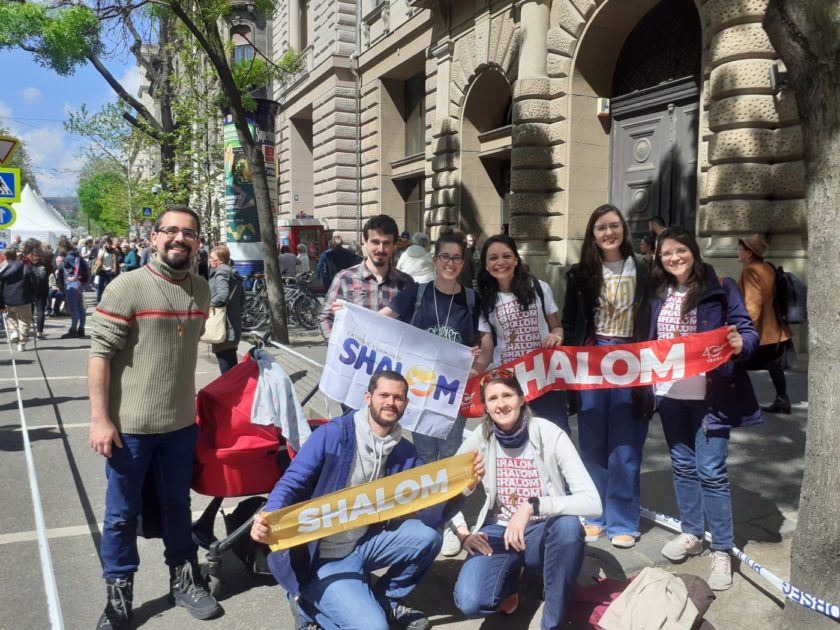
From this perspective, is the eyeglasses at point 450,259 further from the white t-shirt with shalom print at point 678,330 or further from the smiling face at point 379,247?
the white t-shirt with shalom print at point 678,330

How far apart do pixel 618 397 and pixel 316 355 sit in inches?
300

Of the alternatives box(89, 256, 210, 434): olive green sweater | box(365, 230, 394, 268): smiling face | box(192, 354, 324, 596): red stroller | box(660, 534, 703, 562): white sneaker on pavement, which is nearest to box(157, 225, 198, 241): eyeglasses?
box(89, 256, 210, 434): olive green sweater

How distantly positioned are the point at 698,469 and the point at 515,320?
131 cm

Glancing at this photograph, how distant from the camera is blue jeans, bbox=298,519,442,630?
2892mm

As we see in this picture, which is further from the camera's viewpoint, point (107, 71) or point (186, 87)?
point (186, 87)

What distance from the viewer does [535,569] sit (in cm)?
324

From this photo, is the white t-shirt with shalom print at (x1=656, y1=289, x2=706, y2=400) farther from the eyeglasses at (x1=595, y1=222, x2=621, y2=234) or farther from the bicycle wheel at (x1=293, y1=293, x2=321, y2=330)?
the bicycle wheel at (x1=293, y1=293, x2=321, y2=330)

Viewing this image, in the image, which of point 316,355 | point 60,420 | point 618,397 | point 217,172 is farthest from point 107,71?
point 618,397

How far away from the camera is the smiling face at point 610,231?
389 centimetres

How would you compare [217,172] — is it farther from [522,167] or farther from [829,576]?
[829,576]

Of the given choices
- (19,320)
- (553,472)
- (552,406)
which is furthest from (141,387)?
(19,320)

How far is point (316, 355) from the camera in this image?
11.1 metres

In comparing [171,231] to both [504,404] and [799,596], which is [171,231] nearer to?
[504,404]

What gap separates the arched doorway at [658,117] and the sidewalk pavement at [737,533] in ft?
18.6
